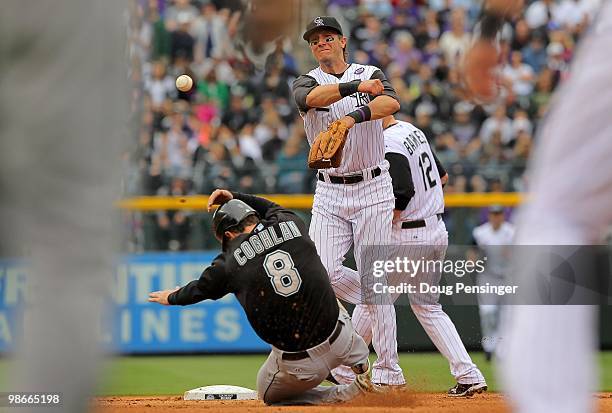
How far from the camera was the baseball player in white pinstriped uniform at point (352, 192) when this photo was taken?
7.48 meters

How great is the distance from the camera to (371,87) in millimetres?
6836

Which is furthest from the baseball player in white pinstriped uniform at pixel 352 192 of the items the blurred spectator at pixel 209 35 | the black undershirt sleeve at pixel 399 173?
the blurred spectator at pixel 209 35

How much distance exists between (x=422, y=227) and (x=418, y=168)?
43 cm

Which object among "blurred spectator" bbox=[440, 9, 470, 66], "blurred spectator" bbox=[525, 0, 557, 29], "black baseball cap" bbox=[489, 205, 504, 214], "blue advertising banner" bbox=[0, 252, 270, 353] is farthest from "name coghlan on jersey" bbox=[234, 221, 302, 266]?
"blurred spectator" bbox=[525, 0, 557, 29]

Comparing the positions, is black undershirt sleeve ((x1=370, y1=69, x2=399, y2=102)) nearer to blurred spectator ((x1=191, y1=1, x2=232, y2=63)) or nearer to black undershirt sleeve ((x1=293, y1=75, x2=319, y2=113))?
black undershirt sleeve ((x1=293, y1=75, x2=319, y2=113))

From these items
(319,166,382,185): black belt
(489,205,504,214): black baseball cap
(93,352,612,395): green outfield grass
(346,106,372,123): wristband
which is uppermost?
(346,106,372,123): wristband

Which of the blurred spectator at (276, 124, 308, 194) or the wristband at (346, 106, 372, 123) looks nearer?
the wristband at (346, 106, 372, 123)

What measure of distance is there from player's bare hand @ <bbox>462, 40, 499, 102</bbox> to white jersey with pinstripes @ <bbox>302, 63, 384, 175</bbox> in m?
4.20

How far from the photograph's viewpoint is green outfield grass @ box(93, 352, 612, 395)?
8.80 m

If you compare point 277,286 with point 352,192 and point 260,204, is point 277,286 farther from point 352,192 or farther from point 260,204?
point 352,192

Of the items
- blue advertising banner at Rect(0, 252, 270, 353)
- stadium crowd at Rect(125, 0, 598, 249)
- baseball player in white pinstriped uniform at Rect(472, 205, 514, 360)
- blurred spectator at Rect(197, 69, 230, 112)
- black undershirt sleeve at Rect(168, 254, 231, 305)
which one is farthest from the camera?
blurred spectator at Rect(197, 69, 230, 112)

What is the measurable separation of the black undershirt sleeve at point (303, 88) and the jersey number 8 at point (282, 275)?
4.52 ft

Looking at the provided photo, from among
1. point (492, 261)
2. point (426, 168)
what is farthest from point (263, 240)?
point (492, 261)

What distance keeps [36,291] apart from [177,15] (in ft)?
46.7
